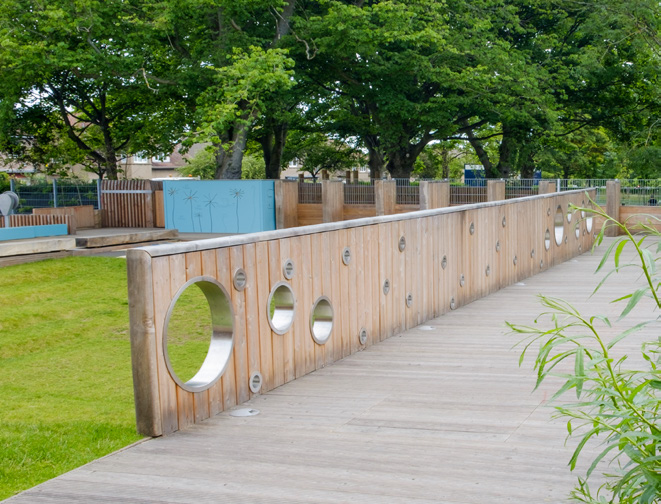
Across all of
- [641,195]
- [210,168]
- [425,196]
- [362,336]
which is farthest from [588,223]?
[210,168]

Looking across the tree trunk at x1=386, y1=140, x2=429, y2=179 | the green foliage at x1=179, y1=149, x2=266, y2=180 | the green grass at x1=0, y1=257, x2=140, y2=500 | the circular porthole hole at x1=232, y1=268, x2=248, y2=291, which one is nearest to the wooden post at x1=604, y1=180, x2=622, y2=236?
the tree trunk at x1=386, y1=140, x2=429, y2=179

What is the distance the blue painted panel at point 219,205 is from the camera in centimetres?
2772

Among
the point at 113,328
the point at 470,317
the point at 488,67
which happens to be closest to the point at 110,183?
the point at 488,67

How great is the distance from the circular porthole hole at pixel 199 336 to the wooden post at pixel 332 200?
870cm

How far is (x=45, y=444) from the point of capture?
536 centimetres

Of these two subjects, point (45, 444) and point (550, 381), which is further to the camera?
point (550, 381)

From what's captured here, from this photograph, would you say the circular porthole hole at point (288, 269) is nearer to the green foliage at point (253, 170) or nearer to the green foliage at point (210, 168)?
the green foliage at point (253, 170)

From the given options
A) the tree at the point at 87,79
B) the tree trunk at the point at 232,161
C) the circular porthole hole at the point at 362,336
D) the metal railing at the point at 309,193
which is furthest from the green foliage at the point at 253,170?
the circular porthole hole at the point at 362,336

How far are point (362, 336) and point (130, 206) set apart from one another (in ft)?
79.6

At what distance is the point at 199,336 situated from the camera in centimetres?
1148

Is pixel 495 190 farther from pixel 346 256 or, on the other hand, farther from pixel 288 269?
pixel 288 269

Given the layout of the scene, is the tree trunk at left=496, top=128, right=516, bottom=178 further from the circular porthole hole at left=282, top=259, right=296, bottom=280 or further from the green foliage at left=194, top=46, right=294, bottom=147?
the circular porthole hole at left=282, top=259, right=296, bottom=280

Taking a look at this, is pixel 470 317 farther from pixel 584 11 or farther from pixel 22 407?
pixel 584 11

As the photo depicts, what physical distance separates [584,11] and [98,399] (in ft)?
103
